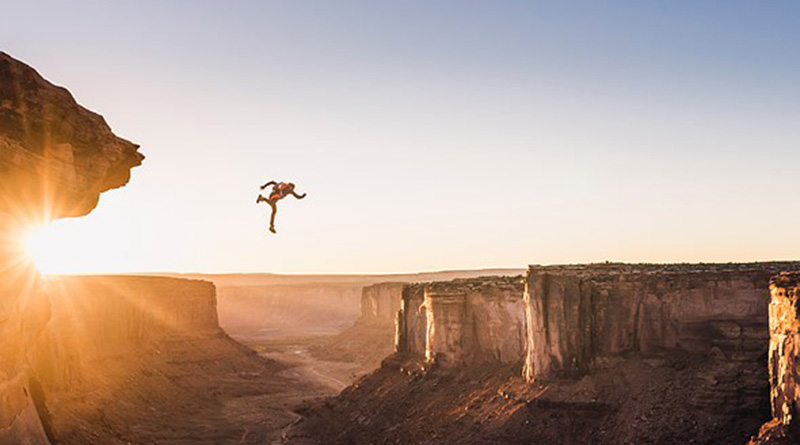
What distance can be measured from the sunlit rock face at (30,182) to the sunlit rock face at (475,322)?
27607mm

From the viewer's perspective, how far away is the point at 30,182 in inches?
1070

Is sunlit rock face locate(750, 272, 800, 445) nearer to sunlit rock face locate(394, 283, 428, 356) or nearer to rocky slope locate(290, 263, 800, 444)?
rocky slope locate(290, 263, 800, 444)

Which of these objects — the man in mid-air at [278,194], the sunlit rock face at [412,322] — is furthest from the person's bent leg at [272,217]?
the sunlit rock face at [412,322]

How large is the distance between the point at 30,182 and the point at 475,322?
32533 millimetres

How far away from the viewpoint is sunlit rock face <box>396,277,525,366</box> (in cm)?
4816

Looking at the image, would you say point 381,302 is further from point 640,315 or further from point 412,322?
point 640,315

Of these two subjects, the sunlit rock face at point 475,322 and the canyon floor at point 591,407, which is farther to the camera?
the sunlit rock face at point 475,322

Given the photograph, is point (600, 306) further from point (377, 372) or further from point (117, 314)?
point (117, 314)

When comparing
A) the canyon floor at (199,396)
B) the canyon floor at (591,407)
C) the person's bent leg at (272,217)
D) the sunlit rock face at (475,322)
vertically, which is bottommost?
the canyon floor at (199,396)

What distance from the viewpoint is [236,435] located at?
187 ft

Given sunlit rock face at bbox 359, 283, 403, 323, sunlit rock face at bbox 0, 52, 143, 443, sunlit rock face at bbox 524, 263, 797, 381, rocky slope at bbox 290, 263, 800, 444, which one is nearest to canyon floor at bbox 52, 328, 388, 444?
sunlit rock face at bbox 0, 52, 143, 443

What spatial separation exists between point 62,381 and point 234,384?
32551mm

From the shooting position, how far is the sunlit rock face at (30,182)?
25609mm

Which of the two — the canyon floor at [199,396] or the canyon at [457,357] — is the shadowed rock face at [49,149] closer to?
the canyon at [457,357]
